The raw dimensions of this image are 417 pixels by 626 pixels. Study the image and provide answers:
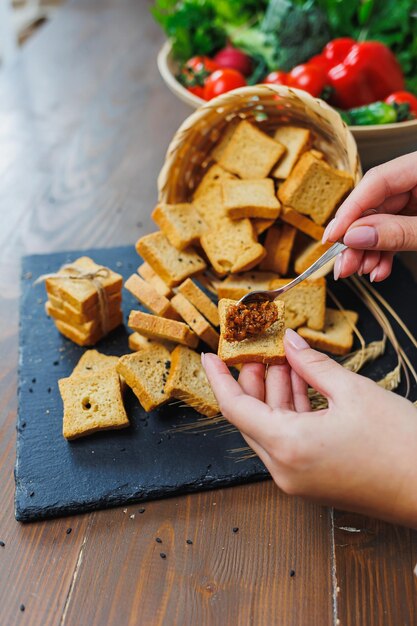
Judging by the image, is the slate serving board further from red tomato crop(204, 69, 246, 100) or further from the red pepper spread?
red tomato crop(204, 69, 246, 100)

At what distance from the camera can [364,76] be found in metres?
2.17

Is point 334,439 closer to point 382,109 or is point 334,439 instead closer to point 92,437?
point 92,437

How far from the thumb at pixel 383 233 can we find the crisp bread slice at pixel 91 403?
2.37 ft

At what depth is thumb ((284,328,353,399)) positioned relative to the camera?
1196 millimetres

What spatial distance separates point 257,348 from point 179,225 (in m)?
0.54

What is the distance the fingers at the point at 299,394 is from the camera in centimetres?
136

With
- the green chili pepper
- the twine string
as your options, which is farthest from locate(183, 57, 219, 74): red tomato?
the twine string

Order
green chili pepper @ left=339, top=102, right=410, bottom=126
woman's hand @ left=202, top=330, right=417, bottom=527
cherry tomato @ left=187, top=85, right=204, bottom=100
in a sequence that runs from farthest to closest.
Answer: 1. cherry tomato @ left=187, top=85, right=204, bottom=100
2. green chili pepper @ left=339, top=102, right=410, bottom=126
3. woman's hand @ left=202, top=330, right=417, bottom=527

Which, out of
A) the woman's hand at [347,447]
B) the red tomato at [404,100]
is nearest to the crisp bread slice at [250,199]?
the red tomato at [404,100]

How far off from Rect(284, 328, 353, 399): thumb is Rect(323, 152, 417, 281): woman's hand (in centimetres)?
29

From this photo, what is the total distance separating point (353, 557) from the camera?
1.30 meters

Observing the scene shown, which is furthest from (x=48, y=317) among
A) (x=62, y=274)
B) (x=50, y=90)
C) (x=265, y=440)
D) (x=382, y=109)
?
(x=50, y=90)

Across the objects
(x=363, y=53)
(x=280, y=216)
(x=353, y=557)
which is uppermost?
(x=363, y=53)

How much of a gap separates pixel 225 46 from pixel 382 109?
0.97 meters
